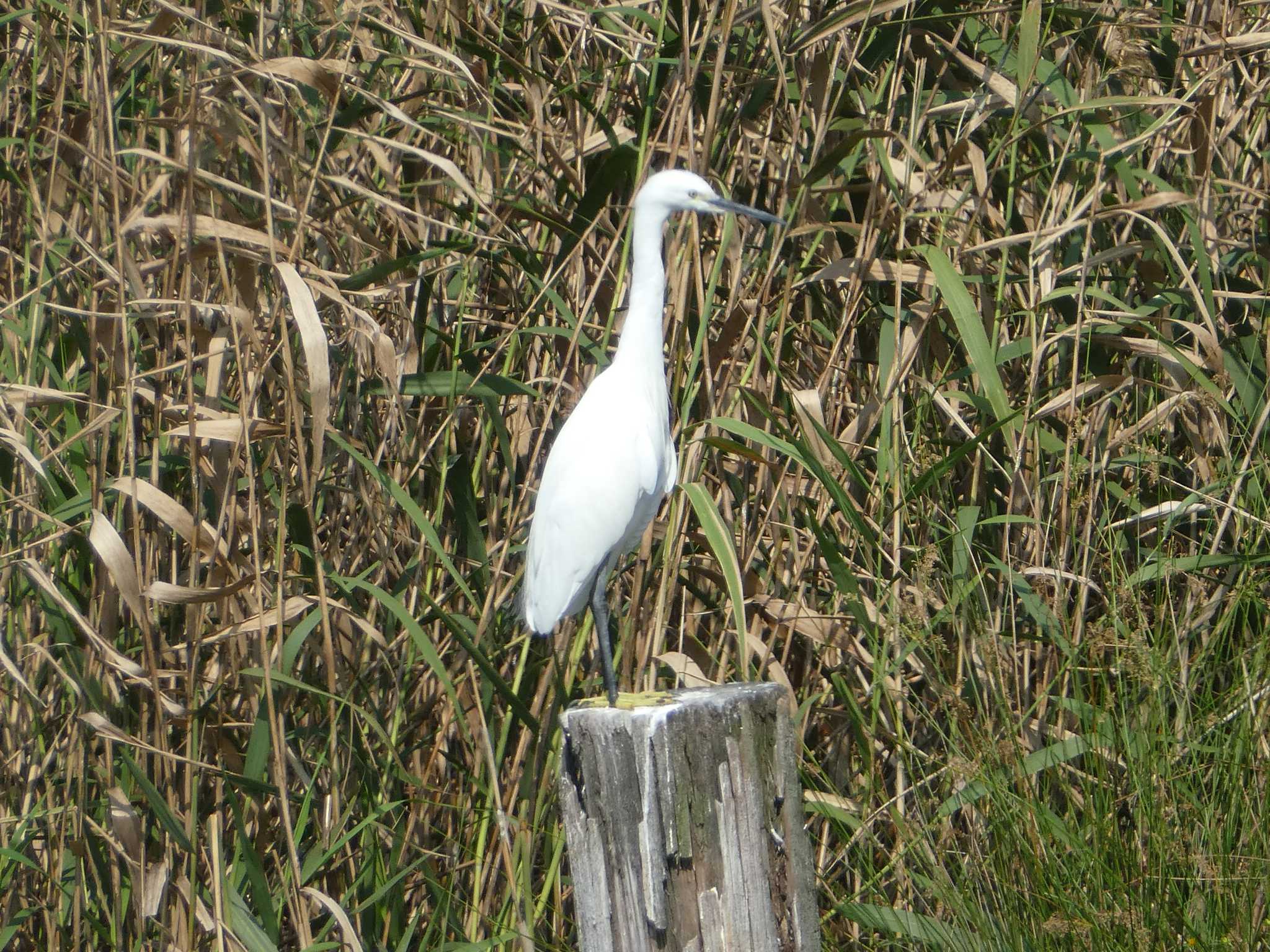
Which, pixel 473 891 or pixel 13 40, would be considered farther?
pixel 13 40

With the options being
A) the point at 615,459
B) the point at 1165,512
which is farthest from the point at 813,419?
the point at 1165,512

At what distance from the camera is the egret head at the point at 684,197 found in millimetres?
1871

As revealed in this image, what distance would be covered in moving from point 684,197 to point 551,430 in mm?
Answer: 692

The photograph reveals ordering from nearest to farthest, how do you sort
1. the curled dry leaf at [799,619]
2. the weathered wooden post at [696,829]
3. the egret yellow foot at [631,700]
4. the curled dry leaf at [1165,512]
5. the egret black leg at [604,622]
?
the weathered wooden post at [696,829]
the egret yellow foot at [631,700]
the egret black leg at [604,622]
the curled dry leaf at [1165,512]
the curled dry leaf at [799,619]

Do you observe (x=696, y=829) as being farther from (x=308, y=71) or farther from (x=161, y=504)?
(x=308, y=71)

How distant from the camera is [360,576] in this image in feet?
6.60

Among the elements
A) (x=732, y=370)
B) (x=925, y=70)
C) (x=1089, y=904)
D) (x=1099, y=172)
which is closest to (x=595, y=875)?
(x=1089, y=904)

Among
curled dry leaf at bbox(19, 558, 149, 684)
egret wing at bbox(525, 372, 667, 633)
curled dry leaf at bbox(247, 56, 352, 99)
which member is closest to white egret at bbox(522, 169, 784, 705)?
egret wing at bbox(525, 372, 667, 633)

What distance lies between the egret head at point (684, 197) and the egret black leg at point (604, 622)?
56cm

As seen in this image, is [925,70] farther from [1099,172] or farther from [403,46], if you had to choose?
[403,46]

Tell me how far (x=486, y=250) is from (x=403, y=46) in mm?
425

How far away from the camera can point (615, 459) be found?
1.95 m

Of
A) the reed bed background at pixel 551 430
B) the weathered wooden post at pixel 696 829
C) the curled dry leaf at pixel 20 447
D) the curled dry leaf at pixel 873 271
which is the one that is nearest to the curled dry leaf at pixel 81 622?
the reed bed background at pixel 551 430

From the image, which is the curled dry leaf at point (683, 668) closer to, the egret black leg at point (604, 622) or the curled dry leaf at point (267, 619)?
the egret black leg at point (604, 622)
